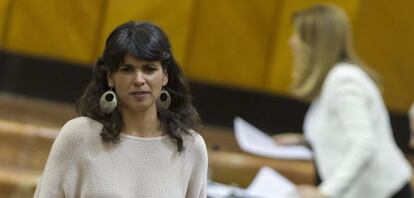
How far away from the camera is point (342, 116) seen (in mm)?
2045

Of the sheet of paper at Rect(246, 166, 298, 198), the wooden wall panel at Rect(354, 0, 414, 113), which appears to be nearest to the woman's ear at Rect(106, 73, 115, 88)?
the sheet of paper at Rect(246, 166, 298, 198)

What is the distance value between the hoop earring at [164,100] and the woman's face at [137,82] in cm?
5

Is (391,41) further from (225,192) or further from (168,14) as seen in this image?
(225,192)

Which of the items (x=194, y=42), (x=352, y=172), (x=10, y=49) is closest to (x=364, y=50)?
(x=194, y=42)

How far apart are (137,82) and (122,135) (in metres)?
0.09

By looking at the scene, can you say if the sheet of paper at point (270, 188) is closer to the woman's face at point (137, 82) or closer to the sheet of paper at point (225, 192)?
the sheet of paper at point (225, 192)

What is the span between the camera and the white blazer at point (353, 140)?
6.50ft

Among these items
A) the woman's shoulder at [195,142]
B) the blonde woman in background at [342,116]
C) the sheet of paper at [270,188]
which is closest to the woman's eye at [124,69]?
the woman's shoulder at [195,142]

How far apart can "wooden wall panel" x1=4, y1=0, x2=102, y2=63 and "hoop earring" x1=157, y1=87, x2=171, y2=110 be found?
3489 mm

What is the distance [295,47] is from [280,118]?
7.54ft

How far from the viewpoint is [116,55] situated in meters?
1.17

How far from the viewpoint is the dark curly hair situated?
3.84 feet

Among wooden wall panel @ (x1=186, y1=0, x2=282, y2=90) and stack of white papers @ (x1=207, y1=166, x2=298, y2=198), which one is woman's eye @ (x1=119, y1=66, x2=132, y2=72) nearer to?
stack of white papers @ (x1=207, y1=166, x2=298, y2=198)

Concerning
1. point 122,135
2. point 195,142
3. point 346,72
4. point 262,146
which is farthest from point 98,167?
point 262,146
